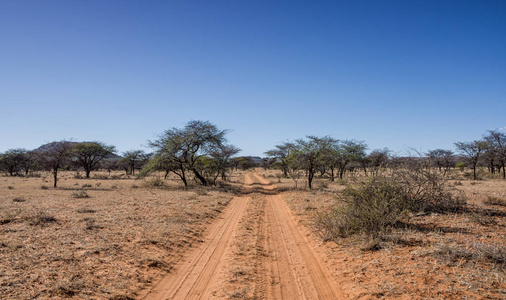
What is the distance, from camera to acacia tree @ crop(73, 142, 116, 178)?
4600cm

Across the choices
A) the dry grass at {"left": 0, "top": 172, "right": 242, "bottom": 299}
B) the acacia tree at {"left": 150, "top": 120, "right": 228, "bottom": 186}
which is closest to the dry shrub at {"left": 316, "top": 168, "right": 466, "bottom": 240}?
the dry grass at {"left": 0, "top": 172, "right": 242, "bottom": 299}

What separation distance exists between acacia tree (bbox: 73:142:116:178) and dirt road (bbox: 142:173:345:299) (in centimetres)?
4566

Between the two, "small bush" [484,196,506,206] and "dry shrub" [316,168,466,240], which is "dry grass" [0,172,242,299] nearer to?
→ "dry shrub" [316,168,466,240]

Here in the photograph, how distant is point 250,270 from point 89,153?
50877 mm

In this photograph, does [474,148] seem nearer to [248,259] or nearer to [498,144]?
[498,144]

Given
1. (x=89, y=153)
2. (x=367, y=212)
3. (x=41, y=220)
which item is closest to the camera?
(x=367, y=212)

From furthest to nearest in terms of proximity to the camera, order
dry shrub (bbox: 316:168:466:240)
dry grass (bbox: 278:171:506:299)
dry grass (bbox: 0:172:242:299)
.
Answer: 1. dry shrub (bbox: 316:168:466:240)
2. dry grass (bbox: 0:172:242:299)
3. dry grass (bbox: 278:171:506:299)

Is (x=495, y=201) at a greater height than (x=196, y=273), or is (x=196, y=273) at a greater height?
(x=495, y=201)

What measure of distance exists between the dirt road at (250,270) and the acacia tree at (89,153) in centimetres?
4566

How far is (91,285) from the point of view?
18.2ft

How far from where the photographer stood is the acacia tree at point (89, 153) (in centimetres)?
4600

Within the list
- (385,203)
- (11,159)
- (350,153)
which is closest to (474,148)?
(350,153)

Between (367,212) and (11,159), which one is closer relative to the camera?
(367,212)

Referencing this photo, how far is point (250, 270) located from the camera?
654cm
